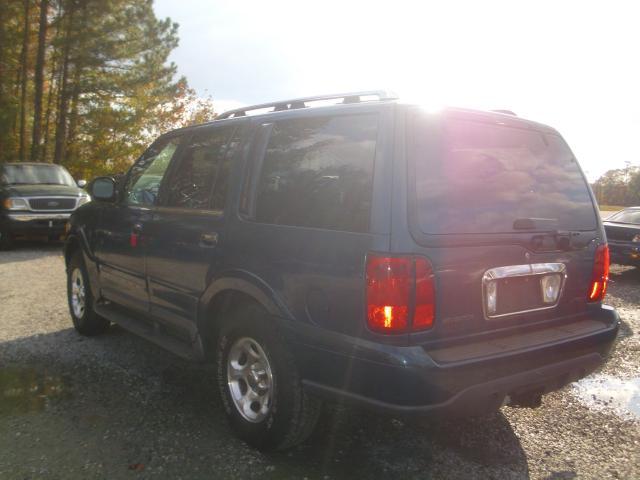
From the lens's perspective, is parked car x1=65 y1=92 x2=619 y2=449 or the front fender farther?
the front fender

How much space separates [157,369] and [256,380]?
1608 millimetres

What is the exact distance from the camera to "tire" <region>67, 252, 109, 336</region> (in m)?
5.05

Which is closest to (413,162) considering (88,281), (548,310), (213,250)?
(548,310)

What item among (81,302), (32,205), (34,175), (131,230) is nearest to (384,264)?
(131,230)

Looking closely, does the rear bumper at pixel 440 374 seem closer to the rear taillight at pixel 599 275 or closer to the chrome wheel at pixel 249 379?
the chrome wheel at pixel 249 379

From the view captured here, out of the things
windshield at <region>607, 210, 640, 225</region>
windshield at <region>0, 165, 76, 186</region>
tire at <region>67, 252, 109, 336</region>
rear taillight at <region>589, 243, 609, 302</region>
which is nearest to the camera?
rear taillight at <region>589, 243, 609, 302</region>

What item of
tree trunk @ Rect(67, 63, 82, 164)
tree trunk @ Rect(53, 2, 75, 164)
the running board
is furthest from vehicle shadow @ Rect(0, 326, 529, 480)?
tree trunk @ Rect(67, 63, 82, 164)

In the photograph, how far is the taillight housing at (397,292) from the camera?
236cm

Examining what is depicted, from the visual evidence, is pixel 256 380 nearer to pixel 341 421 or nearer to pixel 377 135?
pixel 341 421

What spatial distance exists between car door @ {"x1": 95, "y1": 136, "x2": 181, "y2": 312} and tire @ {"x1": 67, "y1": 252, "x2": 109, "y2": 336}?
0.45m

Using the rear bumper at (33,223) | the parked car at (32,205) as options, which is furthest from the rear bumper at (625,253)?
the rear bumper at (33,223)

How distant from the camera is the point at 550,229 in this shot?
2.92 m

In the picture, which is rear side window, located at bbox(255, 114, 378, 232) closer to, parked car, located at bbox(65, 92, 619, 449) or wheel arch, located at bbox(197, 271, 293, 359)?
parked car, located at bbox(65, 92, 619, 449)

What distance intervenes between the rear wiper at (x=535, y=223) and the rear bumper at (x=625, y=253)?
294 inches
